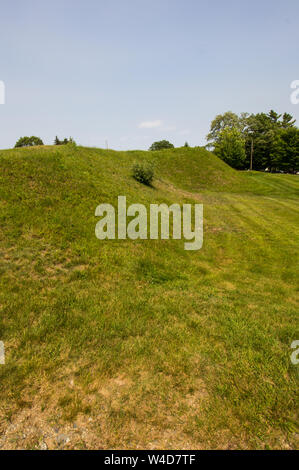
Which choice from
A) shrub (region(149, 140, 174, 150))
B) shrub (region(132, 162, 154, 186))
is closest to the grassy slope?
shrub (region(132, 162, 154, 186))

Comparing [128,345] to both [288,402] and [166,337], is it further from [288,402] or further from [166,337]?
[288,402]

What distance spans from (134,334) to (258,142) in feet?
235

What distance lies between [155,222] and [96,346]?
7.57 metres

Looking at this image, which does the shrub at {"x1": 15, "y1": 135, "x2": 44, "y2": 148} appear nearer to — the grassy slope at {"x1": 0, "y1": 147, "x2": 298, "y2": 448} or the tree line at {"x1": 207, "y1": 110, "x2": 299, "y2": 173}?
the tree line at {"x1": 207, "y1": 110, "x2": 299, "y2": 173}

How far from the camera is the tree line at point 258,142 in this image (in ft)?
174

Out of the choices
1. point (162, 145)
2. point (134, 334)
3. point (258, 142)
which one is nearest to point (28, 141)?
point (162, 145)

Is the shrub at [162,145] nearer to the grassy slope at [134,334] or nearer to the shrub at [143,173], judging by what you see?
the shrub at [143,173]

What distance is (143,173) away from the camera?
733 inches

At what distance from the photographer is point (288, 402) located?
3.44 m

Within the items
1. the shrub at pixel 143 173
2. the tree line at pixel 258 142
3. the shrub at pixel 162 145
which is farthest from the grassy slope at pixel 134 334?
the shrub at pixel 162 145

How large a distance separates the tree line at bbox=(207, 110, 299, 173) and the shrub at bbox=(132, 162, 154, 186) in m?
43.4

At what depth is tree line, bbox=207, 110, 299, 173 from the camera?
5309cm

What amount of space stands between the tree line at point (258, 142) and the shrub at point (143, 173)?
43.4m

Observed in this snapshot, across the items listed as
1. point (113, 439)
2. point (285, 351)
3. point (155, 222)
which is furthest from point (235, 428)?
point (155, 222)
